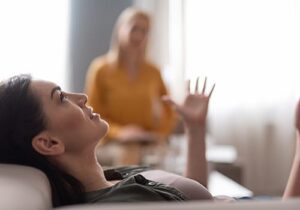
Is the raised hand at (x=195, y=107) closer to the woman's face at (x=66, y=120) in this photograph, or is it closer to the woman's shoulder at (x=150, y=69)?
the woman's face at (x=66, y=120)

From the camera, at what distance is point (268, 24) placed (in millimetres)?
3756

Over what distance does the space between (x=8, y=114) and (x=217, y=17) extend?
2.82 m

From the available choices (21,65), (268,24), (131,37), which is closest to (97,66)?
(131,37)

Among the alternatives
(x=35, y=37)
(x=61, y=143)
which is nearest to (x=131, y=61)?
(x=35, y=37)

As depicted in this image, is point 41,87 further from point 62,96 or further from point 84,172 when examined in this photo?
point 84,172

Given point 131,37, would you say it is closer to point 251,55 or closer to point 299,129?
point 251,55

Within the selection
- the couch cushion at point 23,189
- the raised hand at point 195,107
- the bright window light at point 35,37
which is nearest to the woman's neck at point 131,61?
the bright window light at point 35,37

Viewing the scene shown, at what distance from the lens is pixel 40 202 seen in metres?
0.98

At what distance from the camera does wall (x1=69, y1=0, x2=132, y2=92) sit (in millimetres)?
4172

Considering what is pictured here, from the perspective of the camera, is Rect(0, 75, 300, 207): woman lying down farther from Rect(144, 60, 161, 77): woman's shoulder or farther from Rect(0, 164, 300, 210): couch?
Rect(144, 60, 161, 77): woman's shoulder

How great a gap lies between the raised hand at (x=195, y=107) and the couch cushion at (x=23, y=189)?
25.0 inches

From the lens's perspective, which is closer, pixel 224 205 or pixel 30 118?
pixel 224 205

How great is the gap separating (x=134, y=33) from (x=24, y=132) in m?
2.10

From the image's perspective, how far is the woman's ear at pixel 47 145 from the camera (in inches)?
51.4
